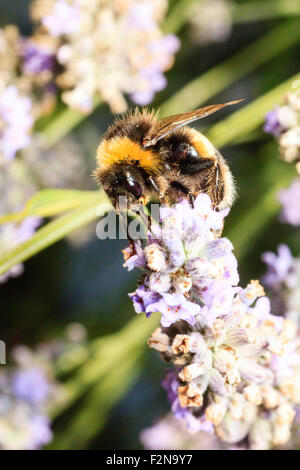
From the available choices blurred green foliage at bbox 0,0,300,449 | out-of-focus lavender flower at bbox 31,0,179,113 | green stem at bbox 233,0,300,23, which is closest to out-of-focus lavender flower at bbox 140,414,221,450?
blurred green foliage at bbox 0,0,300,449

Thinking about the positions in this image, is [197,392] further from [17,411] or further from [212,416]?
[17,411]

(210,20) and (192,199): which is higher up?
(210,20)

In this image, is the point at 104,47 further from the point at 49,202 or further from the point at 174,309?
the point at 174,309

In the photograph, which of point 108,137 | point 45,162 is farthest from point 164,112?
point 108,137

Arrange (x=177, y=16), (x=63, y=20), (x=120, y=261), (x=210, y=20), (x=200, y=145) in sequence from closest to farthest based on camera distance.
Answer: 1. (x=200, y=145)
2. (x=63, y=20)
3. (x=177, y=16)
4. (x=210, y=20)
5. (x=120, y=261)

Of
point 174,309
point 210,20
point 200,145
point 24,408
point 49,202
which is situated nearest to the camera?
point 174,309

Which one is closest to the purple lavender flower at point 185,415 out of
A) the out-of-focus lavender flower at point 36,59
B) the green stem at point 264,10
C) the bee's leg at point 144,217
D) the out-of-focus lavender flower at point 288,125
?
the bee's leg at point 144,217

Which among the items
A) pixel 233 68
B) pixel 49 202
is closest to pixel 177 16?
pixel 233 68

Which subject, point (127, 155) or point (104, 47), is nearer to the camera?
point (127, 155)

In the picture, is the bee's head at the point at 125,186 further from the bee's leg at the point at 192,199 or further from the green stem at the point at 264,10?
the green stem at the point at 264,10
